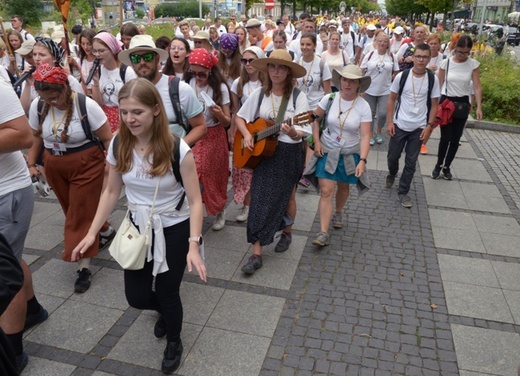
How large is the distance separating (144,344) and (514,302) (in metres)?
3.15

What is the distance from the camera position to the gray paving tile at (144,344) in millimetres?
3273

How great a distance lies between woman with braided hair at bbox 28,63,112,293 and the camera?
3697 mm

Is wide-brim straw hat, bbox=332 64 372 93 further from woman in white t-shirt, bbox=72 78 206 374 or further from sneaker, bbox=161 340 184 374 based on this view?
sneaker, bbox=161 340 184 374

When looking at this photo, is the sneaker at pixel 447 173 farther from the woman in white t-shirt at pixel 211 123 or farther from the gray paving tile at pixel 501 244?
the woman in white t-shirt at pixel 211 123

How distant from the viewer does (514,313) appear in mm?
3910

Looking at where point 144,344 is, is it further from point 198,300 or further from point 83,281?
point 83,281

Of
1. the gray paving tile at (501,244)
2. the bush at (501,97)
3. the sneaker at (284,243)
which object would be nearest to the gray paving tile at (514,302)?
the gray paving tile at (501,244)

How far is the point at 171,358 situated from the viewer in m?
3.15

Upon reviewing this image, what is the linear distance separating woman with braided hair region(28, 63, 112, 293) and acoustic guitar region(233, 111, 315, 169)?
4.14ft

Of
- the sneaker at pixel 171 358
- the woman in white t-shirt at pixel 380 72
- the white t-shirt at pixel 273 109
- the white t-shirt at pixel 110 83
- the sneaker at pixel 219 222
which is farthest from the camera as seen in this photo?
the woman in white t-shirt at pixel 380 72

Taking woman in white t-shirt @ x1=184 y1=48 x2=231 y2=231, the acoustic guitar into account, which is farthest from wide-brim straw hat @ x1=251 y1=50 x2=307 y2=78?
woman in white t-shirt @ x1=184 y1=48 x2=231 y2=231

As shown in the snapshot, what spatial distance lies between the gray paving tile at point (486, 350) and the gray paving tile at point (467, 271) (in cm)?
78

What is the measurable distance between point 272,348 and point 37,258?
266 centimetres

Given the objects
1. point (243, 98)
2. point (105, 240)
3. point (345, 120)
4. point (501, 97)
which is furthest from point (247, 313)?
point (501, 97)
